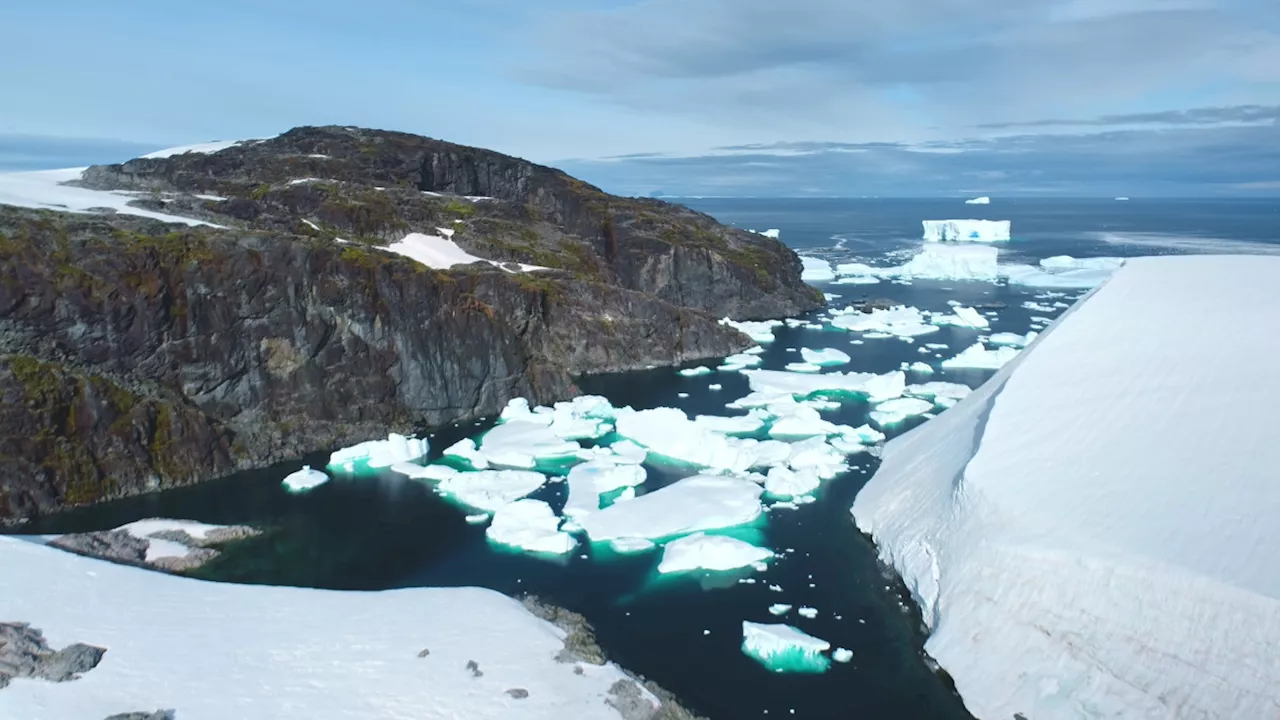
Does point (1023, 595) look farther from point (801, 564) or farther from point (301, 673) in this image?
point (301, 673)

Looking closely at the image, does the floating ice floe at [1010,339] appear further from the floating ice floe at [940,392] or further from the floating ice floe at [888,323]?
the floating ice floe at [940,392]

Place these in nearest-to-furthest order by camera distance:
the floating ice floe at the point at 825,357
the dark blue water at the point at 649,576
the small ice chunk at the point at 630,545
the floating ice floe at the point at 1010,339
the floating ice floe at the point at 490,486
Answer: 1. the dark blue water at the point at 649,576
2. the small ice chunk at the point at 630,545
3. the floating ice floe at the point at 490,486
4. the floating ice floe at the point at 825,357
5. the floating ice floe at the point at 1010,339

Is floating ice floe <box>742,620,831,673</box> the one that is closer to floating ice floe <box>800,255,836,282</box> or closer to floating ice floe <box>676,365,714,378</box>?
floating ice floe <box>676,365,714,378</box>

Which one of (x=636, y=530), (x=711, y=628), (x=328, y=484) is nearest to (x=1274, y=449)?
(x=711, y=628)

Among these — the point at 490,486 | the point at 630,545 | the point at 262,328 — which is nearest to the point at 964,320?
the point at 490,486

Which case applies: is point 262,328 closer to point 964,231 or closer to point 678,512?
point 678,512

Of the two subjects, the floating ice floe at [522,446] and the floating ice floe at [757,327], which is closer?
the floating ice floe at [522,446]

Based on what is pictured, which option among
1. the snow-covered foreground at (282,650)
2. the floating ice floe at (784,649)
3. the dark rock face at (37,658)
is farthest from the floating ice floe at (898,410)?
the dark rock face at (37,658)
